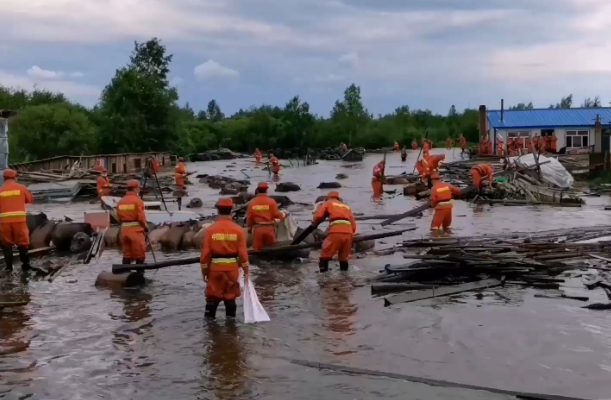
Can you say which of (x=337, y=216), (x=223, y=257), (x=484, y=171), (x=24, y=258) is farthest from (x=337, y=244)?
(x=484, y=171)

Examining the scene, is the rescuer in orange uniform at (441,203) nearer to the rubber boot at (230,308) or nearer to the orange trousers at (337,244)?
the orange trousers at (337,244)

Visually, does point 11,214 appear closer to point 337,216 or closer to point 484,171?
point 337,216

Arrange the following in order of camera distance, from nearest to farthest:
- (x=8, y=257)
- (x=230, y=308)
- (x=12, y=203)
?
(x=230, y=308) < (x=12, y=203) < (x=8, y=257)

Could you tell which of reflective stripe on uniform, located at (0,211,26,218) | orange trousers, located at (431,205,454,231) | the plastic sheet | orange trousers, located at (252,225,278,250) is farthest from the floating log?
the plastic sheet

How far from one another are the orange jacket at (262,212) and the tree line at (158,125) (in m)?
45.8

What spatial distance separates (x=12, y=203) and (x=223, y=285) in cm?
597

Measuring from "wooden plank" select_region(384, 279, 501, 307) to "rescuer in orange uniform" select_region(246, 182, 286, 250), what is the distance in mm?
3917

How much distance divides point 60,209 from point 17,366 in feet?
71.9

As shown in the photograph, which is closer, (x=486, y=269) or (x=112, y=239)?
(x=486, y=269)

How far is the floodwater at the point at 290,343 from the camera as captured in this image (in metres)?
7.81

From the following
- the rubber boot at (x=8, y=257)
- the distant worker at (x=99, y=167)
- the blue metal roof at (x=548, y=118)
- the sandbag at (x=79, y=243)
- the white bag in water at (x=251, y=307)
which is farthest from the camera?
the blue metal roof at (x=548, y=118)

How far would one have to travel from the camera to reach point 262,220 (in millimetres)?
14664

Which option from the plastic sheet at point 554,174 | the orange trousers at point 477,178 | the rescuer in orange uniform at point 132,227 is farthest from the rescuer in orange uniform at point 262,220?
the plastic sheet at point 554,174

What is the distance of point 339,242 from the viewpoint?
44.7ft
